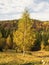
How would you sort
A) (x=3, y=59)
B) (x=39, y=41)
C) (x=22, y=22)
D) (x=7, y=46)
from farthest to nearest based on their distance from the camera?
(x=39, y=41) < (x=7, y=46) < (x=22, y=22) < (x=3, y=59)

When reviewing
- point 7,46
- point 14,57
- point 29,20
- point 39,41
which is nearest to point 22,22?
point 29,20

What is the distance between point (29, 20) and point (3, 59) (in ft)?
50.9

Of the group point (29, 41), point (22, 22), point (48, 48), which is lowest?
point (48, 48)

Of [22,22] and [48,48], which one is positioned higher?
[22,22]

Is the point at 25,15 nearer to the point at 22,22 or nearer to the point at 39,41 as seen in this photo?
the point at 22,22

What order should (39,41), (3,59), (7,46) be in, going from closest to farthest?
(3,59) < (7,46) < (39,41)

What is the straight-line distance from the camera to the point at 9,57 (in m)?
56.1

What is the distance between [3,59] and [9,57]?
6.50ft

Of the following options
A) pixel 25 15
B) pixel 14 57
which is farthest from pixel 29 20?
pixel 14 57

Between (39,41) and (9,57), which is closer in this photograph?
(9,57)

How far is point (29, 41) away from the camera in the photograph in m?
65.2

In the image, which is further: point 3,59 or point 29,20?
point 29,20

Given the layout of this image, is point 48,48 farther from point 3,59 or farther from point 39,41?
point 3,59

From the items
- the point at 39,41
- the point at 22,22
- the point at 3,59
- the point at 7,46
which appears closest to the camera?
the point at 3,59
